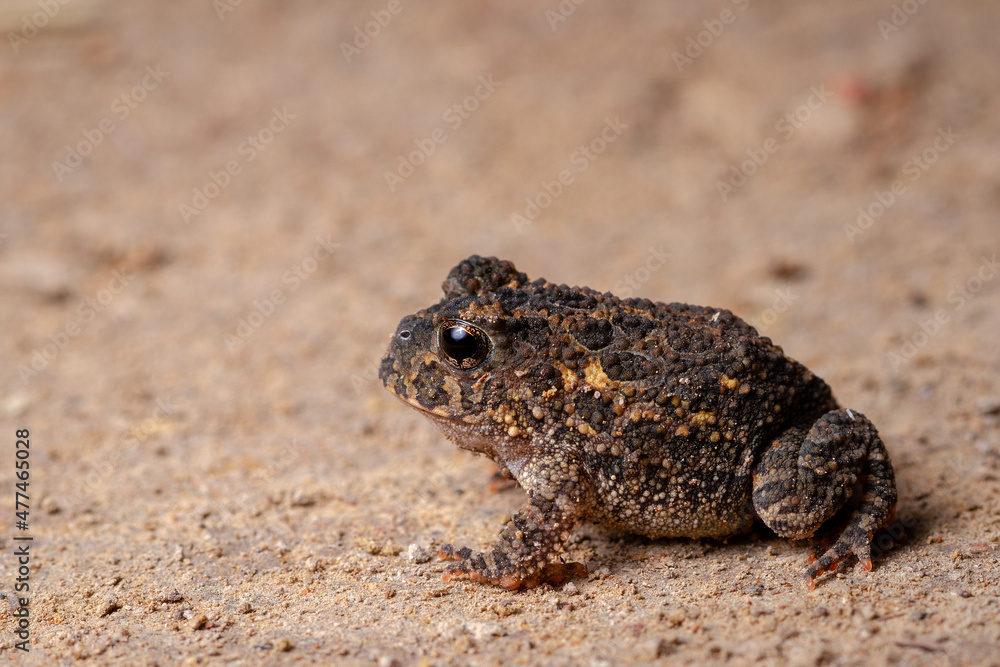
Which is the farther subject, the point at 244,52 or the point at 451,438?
the point at 244,52

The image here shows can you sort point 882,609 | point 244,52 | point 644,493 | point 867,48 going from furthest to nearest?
point 244,52 → point 867,48 → point 644,493 → point 882,609

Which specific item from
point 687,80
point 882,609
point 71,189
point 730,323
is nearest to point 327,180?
point 71,189

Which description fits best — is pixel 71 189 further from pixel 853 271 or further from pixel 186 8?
pixel 853 271
